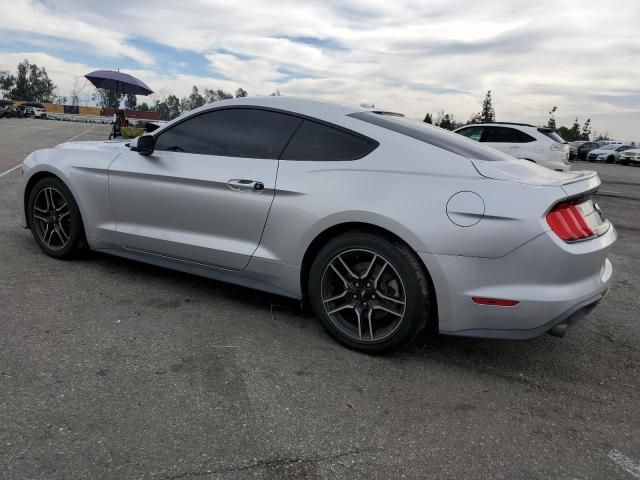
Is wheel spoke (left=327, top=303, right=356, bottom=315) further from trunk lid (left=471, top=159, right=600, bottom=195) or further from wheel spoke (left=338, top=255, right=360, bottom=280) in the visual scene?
trunk lid (left=471, top=159, right=600, bottom=195)

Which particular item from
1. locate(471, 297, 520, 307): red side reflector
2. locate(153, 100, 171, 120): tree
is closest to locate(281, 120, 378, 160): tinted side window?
locate(471, 297, 520, 307): red side reflector

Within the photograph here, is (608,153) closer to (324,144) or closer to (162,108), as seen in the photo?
(324,144)

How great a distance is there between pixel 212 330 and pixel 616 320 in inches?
118

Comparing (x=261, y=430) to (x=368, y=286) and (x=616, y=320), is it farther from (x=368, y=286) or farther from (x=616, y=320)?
(x=616, y=320)

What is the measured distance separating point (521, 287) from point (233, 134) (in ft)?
6.97

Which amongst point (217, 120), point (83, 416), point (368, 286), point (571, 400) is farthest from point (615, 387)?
point (217, 120)

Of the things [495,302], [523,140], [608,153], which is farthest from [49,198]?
[608,153]

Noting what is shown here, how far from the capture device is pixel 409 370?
3018 mm

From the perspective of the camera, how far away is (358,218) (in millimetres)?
3051

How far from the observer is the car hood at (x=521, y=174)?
9.37ft

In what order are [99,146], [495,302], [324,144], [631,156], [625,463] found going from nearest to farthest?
[625,463], [495,302], [324,144], [99,146], [631,156]

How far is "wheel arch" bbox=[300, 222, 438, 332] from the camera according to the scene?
296cm

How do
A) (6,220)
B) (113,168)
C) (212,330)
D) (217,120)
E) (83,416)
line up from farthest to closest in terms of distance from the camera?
(6,220) < (113,168) < (217,120) < (212,330) < (83,416)

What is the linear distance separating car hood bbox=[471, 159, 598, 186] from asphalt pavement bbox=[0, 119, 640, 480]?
1106 millimetres
